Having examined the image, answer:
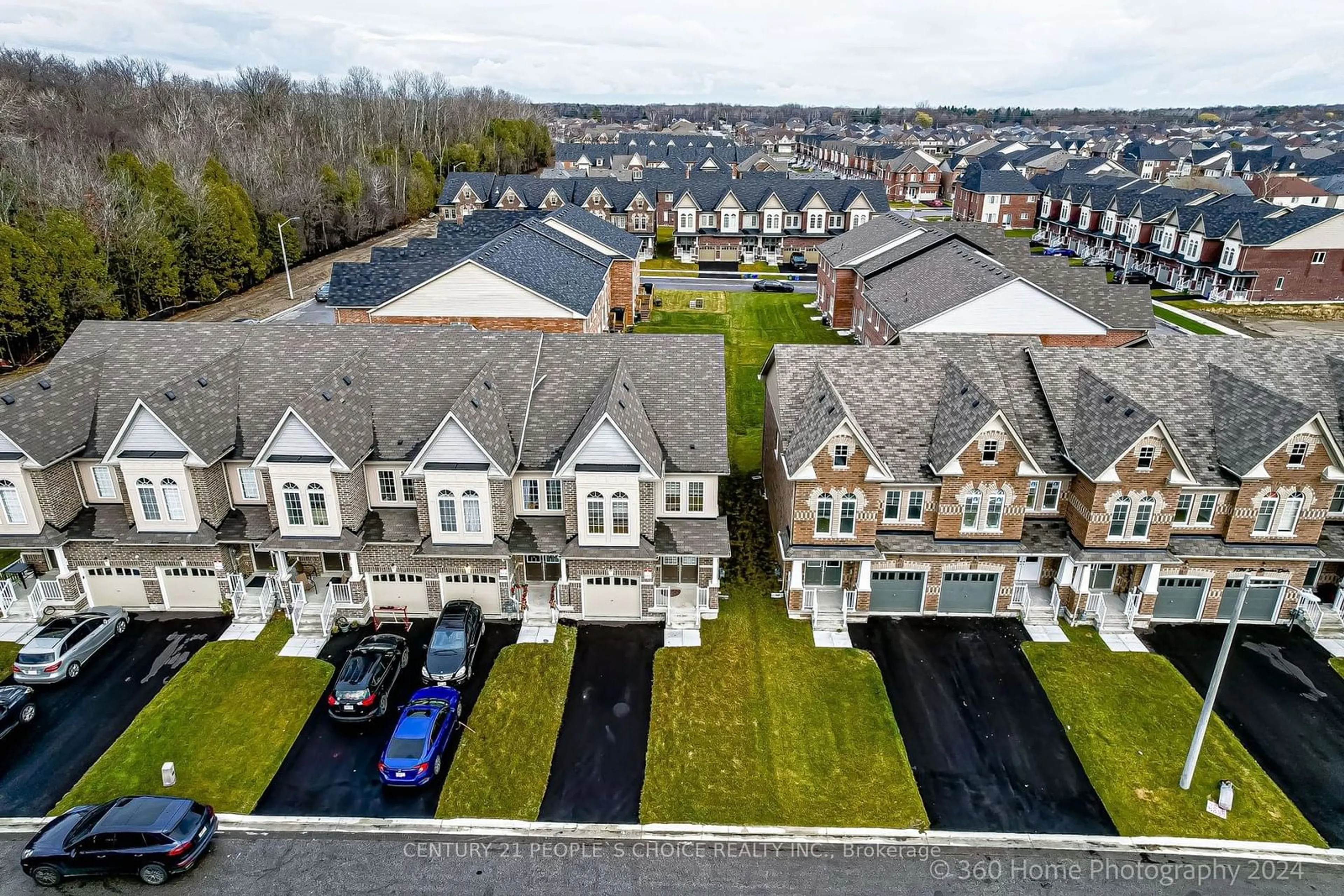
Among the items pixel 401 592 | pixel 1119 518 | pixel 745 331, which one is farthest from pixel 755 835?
pixel 745 331

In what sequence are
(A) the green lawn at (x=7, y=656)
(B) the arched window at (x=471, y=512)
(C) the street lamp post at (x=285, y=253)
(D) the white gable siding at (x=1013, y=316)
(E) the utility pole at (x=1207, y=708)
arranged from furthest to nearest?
(C) the street lamp post at (x=285, y=253)
(D) the white gable siding at (x=1013, y=316)
(B) the arched window at (x=471, y=512)
(A) the green lawn at (x=7, y=656)
(E) the utility pole at (x=1207, y=708)

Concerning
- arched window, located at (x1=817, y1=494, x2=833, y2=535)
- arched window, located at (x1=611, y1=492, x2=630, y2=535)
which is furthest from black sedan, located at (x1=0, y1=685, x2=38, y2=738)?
arched window, located at (x1=817, y1=494, x2=833, y2=535)

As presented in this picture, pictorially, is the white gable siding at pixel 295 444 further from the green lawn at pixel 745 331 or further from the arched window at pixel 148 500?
the green lawn at pixel 745 331

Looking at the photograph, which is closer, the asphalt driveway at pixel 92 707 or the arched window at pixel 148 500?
the asphalt driveway at pixel 92 707

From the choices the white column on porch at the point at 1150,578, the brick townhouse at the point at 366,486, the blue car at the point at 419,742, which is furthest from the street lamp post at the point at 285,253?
the white column on porch at the point at 1150,578

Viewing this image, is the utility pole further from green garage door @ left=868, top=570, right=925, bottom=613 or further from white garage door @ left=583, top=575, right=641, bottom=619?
white garage door @ left=583, top=575, right=641, bottom=619

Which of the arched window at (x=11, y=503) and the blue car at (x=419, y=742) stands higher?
the arched window at (x=11, y=503)
